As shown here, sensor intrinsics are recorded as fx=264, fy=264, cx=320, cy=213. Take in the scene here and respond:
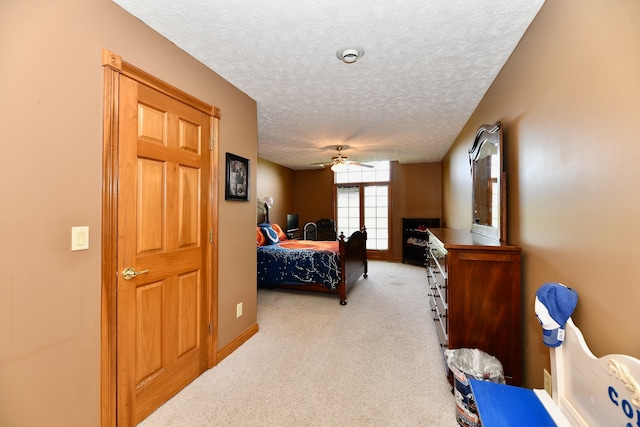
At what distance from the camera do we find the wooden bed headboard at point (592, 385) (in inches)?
31.4

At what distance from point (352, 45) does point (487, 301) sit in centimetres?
207

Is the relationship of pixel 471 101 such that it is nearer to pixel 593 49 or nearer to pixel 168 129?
pixel 593 49

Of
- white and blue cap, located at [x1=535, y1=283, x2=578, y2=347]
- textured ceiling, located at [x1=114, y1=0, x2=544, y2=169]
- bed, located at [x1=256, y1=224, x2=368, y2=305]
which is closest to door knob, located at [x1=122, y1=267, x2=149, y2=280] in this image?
textured ceiling, located at [x1=114, y1=0, x2=544, y2=169]

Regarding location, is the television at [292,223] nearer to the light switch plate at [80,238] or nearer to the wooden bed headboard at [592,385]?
the light switch plate at [80,238]

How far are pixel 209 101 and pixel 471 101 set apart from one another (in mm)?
2694

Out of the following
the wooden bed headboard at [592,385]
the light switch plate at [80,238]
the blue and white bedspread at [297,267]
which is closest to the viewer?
the wooden bed headboard at [592,385]

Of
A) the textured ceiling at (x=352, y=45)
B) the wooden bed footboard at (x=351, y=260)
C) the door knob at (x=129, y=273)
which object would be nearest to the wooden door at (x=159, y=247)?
the door knob at (x=129, y=273)

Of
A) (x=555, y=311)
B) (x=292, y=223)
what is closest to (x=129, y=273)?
(x=555, y=311)

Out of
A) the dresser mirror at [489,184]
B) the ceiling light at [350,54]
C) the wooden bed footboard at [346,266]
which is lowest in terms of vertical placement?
the wooden bed footboard at [346,266]

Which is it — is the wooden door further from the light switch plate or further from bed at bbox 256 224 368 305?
bed at bbox 256 224 368 305

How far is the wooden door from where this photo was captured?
1574 mm

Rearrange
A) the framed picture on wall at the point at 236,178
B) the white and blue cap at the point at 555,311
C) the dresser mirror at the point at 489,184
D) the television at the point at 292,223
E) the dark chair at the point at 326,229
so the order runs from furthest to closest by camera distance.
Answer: the dark chair at the point at 326,229 → the television at the point at 292,223 → the framed picture on wall at the point at 236,178 → the dresser mirror at the point at 489,184 → the white and blue cap at the point at 555,311

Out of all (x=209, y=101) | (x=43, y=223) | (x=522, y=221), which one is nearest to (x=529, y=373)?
(x=522, y=221)

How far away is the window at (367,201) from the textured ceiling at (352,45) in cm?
354
